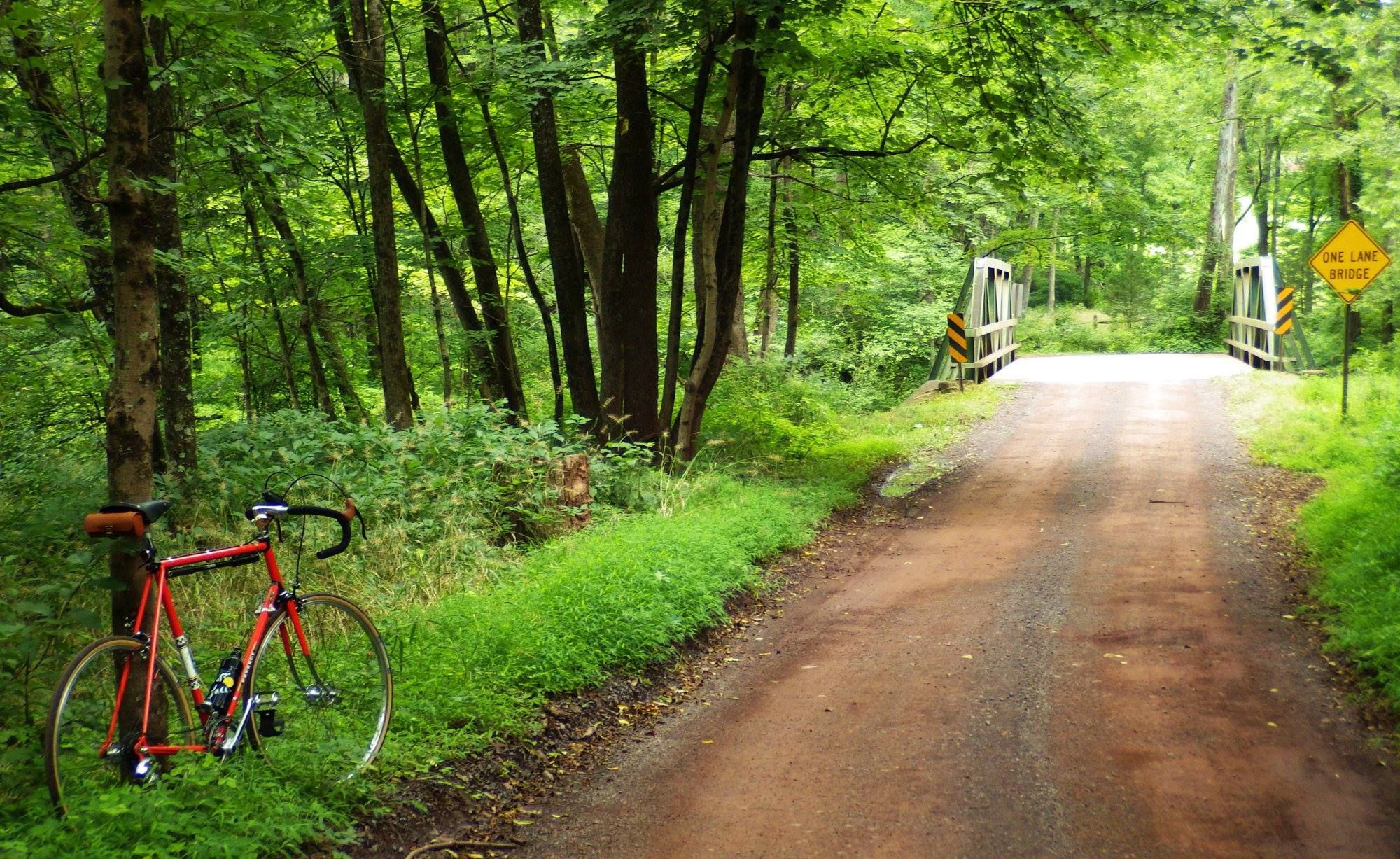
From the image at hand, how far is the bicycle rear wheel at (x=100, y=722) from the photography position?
126 inches

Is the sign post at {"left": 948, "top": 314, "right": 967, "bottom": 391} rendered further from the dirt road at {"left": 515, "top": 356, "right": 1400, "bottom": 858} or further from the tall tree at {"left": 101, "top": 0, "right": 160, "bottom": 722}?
the tall tree at {"left": 101, "top": 0, "right": 160, "bottom": 722}

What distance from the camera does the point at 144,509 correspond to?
11.4 feet

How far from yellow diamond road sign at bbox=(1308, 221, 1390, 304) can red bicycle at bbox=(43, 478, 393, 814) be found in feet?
45.2

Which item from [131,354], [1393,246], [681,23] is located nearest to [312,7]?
[681,23]

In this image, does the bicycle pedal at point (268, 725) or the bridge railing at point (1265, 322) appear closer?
the bicycle pedal at point (268, 725)

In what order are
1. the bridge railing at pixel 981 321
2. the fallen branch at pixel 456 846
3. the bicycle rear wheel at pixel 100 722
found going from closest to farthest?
the bicycle rear wheel at pixel 100 722, the fallen branch at pixel 456 846, the bridge railing at pixel 981 321

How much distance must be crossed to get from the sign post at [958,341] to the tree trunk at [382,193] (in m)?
12.0

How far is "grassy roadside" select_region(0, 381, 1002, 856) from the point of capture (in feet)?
11.0


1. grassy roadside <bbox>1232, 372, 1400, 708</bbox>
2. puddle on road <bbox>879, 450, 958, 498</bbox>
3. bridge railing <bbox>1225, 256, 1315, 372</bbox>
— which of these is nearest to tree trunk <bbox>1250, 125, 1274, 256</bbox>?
bridge railing <bbox>1225, 256, 1315, 372</bbox>

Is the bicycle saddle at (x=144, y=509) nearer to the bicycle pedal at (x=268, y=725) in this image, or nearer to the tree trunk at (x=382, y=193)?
the bicycle pedal at (x=268, y=725)

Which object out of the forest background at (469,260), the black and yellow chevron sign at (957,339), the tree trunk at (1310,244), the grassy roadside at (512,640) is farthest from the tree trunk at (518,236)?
the tree trunk at (1310,244)

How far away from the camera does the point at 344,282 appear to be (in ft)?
42.0

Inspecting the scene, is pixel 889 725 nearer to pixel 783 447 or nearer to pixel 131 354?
pixel 131 354

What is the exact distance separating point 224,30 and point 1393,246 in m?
26.6
